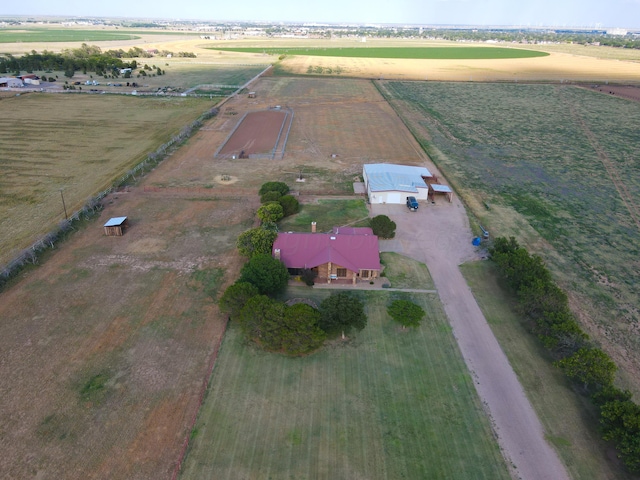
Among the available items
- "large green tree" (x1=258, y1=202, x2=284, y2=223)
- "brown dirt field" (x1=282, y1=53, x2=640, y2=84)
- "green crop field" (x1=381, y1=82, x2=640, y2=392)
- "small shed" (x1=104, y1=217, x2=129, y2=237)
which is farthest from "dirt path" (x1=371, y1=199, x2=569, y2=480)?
"brown dirt field" (x1=282, y1=53, x2=640, y2=84)

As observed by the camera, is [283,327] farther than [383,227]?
No

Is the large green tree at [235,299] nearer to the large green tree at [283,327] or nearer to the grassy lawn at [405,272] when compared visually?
the large green tree at [283,327]

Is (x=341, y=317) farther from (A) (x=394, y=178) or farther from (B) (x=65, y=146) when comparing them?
(B) (x=65, y=146)

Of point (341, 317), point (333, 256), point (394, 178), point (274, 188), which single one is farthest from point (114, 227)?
point (394, 178)

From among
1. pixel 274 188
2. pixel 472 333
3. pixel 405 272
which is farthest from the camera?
pixel 274 188

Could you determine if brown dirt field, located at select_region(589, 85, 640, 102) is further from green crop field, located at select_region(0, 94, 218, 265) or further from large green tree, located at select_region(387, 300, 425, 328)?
large green tree, located at select_region(387, 300, 425, 328)

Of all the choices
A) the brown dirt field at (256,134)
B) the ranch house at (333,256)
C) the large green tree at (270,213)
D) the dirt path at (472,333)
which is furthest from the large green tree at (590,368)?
the brown dirt field at (256,134)
